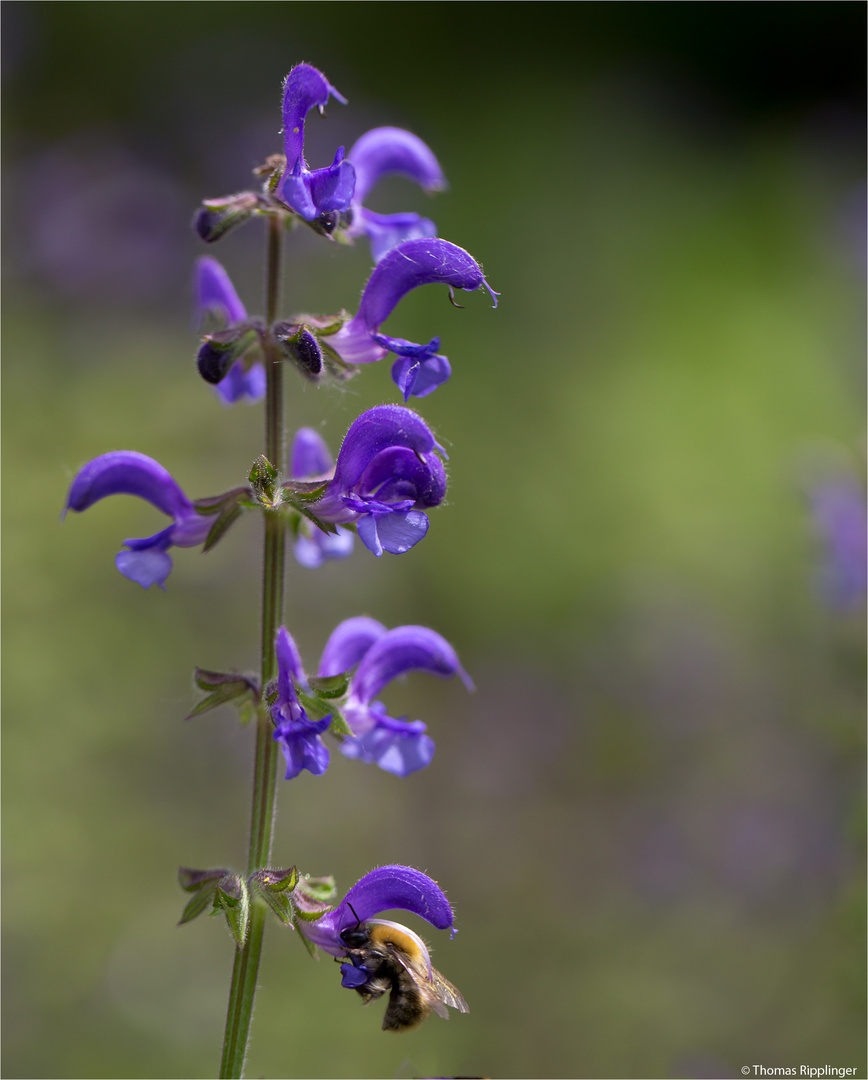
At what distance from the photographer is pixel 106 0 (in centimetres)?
1350

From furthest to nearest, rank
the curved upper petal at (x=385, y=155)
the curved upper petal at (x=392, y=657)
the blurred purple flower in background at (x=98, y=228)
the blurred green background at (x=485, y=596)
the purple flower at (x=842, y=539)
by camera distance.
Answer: the blurred purple flower in background at (x=98, y=228) → the blurred green background at (x=485, y=596) → the purple flower at (x=842, y=539) → the curved upper petal at (x=385, y=155) → the curved upper petal at (x=392, y=657)

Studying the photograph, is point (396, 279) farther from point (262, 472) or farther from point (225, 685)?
point (225, 685)

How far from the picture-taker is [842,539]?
408 centimetres

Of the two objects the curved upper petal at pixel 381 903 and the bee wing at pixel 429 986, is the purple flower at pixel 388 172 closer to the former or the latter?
the curved upper petal at pixel 381 903

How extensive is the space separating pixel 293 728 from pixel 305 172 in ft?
2.85

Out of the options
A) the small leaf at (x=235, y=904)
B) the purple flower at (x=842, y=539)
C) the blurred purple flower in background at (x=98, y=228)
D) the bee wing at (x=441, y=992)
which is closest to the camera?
the small leaf at (x=235, y=904)

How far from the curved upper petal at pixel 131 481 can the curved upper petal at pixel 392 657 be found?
1.53 ft

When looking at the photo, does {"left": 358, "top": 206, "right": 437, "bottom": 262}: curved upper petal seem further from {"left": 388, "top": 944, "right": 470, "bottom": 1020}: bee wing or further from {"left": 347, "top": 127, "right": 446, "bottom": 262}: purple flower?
{"left": 388, "top": 944, "right": 470, "bottom": 1020}: bee wing

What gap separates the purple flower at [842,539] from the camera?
396cm

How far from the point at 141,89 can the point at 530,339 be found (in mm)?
6032

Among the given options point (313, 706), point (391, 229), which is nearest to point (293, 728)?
point (313, 706)

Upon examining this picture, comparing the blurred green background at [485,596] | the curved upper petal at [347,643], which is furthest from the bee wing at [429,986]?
the blurred green background at [485,596]

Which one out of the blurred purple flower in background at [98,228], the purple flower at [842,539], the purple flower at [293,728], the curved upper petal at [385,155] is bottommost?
the purple flower at [293,728]

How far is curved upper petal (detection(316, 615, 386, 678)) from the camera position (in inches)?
73.0
